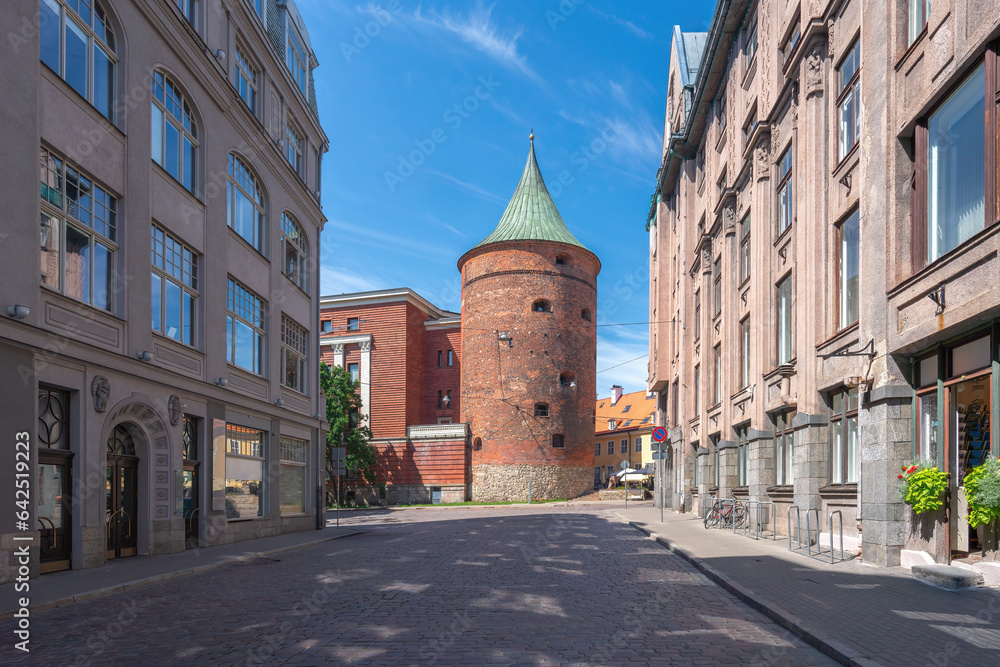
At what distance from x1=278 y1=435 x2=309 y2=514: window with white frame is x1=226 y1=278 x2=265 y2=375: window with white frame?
3.12 m

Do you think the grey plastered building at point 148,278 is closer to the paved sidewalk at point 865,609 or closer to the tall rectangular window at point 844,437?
the paved sidewalk at point 865,609

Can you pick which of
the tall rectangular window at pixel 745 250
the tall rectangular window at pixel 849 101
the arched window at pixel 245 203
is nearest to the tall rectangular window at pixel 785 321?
the tall rectangular window at pixel 745 250

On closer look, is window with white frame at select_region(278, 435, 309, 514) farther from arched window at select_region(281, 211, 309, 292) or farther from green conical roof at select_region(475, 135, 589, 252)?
green conical roof at select_region(475, 135, 589, 252)

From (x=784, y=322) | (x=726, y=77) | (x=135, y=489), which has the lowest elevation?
(x=135, y=489)

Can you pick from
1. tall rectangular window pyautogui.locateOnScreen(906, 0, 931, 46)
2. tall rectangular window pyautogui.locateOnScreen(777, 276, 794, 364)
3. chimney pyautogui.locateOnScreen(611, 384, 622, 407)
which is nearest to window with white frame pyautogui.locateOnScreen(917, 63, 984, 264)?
tall rectangular window pyautogui.locateOnScreen(906, 0, 931, 46)

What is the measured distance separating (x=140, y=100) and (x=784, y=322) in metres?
15.0

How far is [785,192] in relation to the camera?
2016 cm

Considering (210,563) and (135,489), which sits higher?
(135,489)

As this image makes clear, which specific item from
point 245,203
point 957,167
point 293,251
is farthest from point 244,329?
point 957,167

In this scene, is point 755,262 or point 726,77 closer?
point 755,262

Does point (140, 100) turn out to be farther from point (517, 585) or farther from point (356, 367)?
point (356, 367)

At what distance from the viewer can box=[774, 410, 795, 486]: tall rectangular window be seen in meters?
19.5

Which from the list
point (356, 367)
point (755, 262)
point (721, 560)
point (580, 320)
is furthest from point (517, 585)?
point (356, 367)

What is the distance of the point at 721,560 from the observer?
46.5 feet
